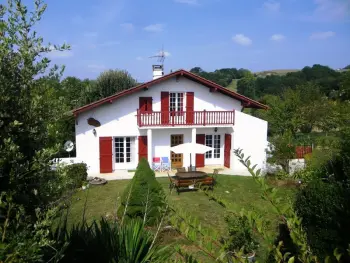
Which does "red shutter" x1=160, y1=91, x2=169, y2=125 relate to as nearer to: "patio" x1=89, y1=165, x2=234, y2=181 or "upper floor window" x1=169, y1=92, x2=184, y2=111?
"upper floor window" x1=169, y1=92, x2=184, y2=111

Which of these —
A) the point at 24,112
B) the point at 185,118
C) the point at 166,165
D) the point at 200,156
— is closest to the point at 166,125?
the point at 185,118

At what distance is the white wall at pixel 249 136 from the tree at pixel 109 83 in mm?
14171

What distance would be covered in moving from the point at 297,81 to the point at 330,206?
208 feet

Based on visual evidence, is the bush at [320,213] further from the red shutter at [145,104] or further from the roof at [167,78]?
the red shutter at [145,104]

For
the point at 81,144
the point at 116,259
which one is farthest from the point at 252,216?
the point at 81,144

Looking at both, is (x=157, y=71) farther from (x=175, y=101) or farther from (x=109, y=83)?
(x=109, y=83)

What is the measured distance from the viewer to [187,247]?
26.6ft

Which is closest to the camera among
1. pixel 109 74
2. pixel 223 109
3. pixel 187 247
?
pixel 187 247

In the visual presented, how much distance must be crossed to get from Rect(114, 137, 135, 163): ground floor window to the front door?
2.57m

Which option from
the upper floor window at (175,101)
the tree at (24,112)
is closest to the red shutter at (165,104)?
the upper floor window at (175,101)

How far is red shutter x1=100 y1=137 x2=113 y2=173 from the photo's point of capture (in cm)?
1789

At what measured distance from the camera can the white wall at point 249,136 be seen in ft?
63.9

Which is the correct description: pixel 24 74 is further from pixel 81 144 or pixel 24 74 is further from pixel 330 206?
pixel 81 144

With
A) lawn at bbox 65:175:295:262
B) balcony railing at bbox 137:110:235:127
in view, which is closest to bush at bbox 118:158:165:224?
lawn at bbox 65:175:295:262
